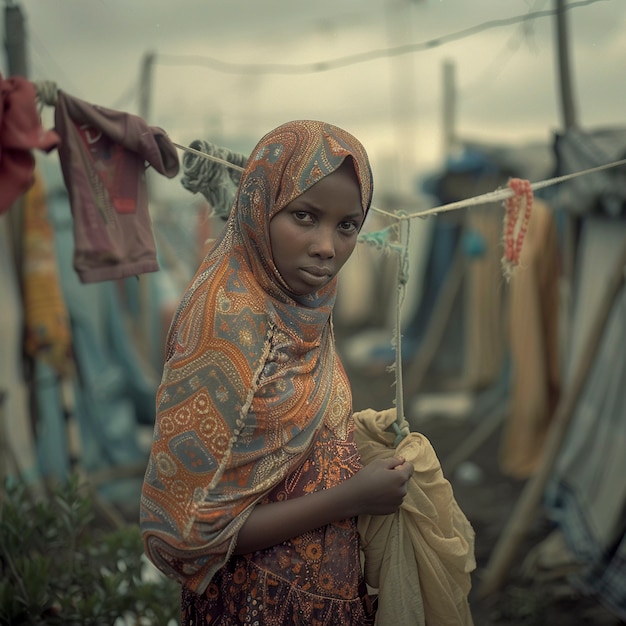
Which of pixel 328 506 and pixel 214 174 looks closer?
pixel 328 506

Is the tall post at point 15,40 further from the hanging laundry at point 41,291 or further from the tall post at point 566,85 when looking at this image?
the tall post at point 566,85

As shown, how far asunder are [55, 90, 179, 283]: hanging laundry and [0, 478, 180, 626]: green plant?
119 centimetres

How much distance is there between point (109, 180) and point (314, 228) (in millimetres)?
659

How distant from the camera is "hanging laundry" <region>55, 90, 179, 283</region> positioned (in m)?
1.98

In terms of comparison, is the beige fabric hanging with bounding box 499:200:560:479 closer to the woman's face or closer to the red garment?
the woman's face

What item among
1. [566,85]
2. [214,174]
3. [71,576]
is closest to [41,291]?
[71,576]

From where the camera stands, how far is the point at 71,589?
3.05 m

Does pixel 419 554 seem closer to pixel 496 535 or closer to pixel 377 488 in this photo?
pixel 377 488

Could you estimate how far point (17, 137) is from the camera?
63.9 inches

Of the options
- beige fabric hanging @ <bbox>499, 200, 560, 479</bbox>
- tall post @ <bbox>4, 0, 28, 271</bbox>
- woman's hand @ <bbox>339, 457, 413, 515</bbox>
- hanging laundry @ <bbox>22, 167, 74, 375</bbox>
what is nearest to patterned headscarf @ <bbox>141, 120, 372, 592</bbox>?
woman's hand @ <bbox>339, 457, 413, 515</bbox>

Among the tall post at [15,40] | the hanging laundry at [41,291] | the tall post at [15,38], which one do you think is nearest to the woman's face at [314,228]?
the tall post at [15,40]

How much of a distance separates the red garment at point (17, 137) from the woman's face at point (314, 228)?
20.4 inches

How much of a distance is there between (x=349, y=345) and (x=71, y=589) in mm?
11712

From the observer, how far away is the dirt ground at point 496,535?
13.7 feet
